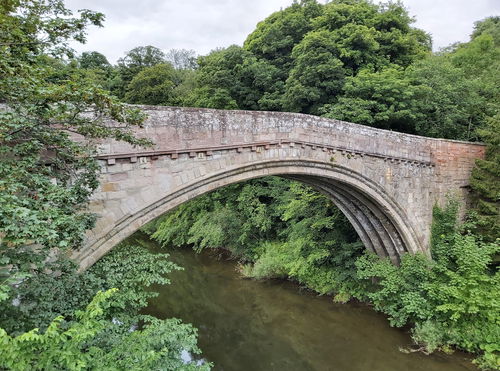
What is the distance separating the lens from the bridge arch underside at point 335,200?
4.66 m

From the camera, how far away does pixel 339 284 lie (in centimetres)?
1050

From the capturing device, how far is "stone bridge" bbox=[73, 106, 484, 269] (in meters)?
4.72

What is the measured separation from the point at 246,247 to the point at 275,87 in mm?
7017

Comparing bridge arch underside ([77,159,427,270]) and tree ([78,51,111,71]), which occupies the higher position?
tree ([78,51,111,71])

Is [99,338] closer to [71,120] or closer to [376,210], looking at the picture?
[71,120]

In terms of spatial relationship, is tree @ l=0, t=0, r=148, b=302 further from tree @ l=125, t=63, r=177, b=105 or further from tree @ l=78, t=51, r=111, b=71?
tree @ l=78, t=51, r=111, b=71

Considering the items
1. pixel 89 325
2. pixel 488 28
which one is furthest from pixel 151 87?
pixel 488 28

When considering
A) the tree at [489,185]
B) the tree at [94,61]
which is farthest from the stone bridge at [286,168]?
the tree at [94,61]

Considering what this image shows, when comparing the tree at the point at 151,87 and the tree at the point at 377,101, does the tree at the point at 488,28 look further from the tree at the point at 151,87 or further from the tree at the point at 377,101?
the tree at the point at 151,87

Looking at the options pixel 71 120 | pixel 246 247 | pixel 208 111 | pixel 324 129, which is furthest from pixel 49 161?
pixel 246 247

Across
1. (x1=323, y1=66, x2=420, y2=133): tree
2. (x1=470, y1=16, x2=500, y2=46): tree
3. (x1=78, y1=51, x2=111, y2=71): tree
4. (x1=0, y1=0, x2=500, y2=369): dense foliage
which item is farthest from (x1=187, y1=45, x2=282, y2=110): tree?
(x1=470, y1=16, x2=500, y2=46): tree

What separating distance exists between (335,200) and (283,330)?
13.4 ft

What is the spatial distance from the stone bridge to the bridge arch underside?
0.05 feet

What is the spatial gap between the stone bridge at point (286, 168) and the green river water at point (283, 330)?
254 centimetres
